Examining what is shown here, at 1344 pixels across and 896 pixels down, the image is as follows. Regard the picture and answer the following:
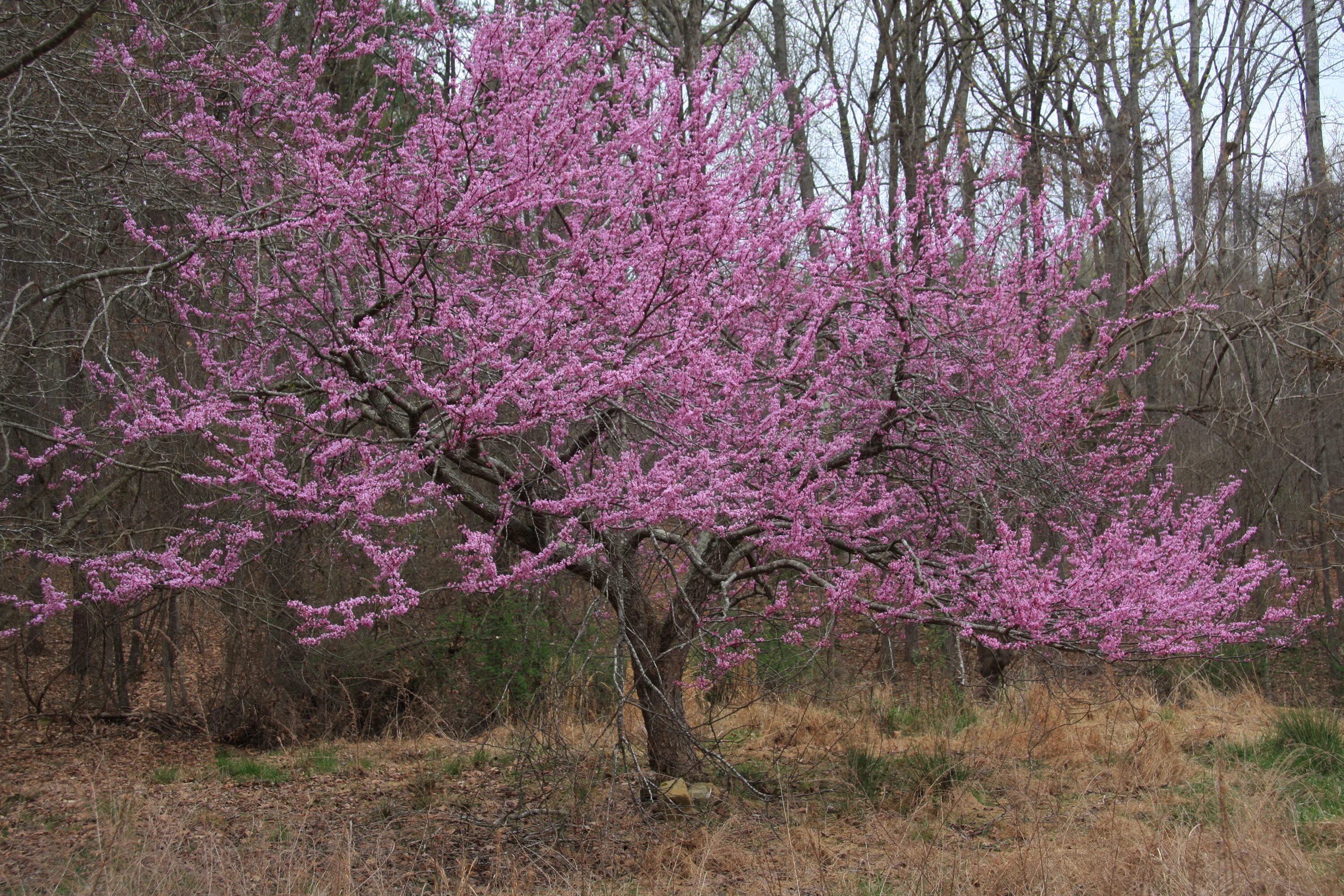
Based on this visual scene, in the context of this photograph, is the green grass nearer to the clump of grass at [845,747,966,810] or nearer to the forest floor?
the forest floor

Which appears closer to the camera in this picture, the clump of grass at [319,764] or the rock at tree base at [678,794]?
the rock at tree base at [678,794]

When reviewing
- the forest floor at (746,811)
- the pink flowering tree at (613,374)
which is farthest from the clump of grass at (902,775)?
the pink flowering tree at (613,374)

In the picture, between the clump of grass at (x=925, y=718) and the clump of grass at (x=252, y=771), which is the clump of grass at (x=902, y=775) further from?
the clump of grass at (x=252, y=771)

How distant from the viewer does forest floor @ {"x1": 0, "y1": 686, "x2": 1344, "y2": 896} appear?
4168 millimetres

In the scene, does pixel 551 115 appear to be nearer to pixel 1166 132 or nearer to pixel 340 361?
pixel 340 361

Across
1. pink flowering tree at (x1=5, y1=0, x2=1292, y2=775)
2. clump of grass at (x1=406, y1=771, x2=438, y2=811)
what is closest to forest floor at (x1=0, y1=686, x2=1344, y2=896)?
clump of grass at (x1=406, y1=771, x2=438, y2=811)

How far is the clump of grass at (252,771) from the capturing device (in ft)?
23.1

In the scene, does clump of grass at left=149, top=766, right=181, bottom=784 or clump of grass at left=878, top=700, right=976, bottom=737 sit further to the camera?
clump of grass at left=878, top=700, right=976, bottom=737

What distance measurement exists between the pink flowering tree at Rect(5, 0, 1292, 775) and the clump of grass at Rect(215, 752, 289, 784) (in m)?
1.61

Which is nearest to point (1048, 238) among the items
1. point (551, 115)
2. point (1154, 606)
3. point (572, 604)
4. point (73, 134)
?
point (1154, 606)

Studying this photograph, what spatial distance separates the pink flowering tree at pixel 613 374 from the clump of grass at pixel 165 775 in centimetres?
168

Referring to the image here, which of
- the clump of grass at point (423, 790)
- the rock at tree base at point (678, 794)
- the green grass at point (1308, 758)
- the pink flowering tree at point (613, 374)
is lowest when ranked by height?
the green grass at point (1308, 758)

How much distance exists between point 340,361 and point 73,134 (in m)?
1.64

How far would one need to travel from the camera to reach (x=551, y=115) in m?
5.09
